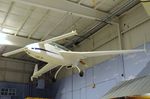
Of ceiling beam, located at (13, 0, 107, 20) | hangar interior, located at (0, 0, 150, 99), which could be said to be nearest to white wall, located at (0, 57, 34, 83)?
hangar interior, located at (0, 0, 150, 99)

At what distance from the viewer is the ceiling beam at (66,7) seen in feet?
22.3

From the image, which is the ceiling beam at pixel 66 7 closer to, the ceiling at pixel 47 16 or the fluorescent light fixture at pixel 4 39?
the ceiling at pixel 47 16

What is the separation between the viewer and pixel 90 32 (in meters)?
9.71

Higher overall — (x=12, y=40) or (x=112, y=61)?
(x=12, y=40)

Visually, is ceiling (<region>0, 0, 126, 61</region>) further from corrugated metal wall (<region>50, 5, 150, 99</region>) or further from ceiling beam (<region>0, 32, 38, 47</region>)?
corrugated metal wall (<region>50, 5, 150, 99</region>)

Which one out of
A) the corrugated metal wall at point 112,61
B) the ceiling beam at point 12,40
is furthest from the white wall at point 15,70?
the corrugated metal wall at point 112,61

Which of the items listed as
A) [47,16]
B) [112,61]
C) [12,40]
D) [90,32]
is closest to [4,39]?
[12,40]

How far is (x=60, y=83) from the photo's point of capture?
39.0 ft

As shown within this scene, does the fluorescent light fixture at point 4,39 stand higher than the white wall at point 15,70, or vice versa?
the fluorescent light fixture at point 4,39

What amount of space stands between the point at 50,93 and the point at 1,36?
504cm

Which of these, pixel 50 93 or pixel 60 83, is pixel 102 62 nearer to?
pixel 60 83

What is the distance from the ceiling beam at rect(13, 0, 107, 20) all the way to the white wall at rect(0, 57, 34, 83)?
6.53 metres

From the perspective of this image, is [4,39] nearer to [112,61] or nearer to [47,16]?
[47,16]

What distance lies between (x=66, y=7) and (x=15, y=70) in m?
6.77
